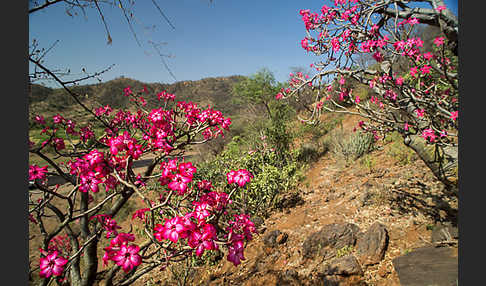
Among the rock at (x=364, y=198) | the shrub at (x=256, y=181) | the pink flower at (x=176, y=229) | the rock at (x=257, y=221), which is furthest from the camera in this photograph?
the shrub at (x=256, y=181)

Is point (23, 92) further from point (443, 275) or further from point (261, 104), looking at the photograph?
point (261, 104)

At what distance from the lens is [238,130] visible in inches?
556

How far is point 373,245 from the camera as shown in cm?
244

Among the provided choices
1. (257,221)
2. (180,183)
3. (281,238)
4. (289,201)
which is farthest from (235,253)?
(289,201)

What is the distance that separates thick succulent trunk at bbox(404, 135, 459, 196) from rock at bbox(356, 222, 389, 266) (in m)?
0.91

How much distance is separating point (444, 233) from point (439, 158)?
80 centimetres

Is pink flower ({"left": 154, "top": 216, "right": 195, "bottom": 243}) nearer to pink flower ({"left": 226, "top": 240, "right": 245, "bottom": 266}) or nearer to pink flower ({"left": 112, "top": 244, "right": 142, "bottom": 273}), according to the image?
pink flower ({"left": 112, "top": 244, "right": 142, "bottom": 273})

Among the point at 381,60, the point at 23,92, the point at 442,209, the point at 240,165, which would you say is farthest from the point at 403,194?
the point at 23,92

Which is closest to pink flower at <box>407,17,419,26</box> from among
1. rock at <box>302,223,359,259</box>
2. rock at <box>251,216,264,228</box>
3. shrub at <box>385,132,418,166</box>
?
rock at <box>302,223,359,259</box>

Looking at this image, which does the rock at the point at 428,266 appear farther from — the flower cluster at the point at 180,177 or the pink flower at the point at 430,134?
the flower cluster at the point at 180,177

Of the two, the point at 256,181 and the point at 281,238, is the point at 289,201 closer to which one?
the point at 256,181

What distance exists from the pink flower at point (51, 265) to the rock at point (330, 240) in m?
2.68

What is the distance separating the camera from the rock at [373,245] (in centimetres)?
234

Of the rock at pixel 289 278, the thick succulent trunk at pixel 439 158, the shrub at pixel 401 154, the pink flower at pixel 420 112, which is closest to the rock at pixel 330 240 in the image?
the rock at pixel 289 278
